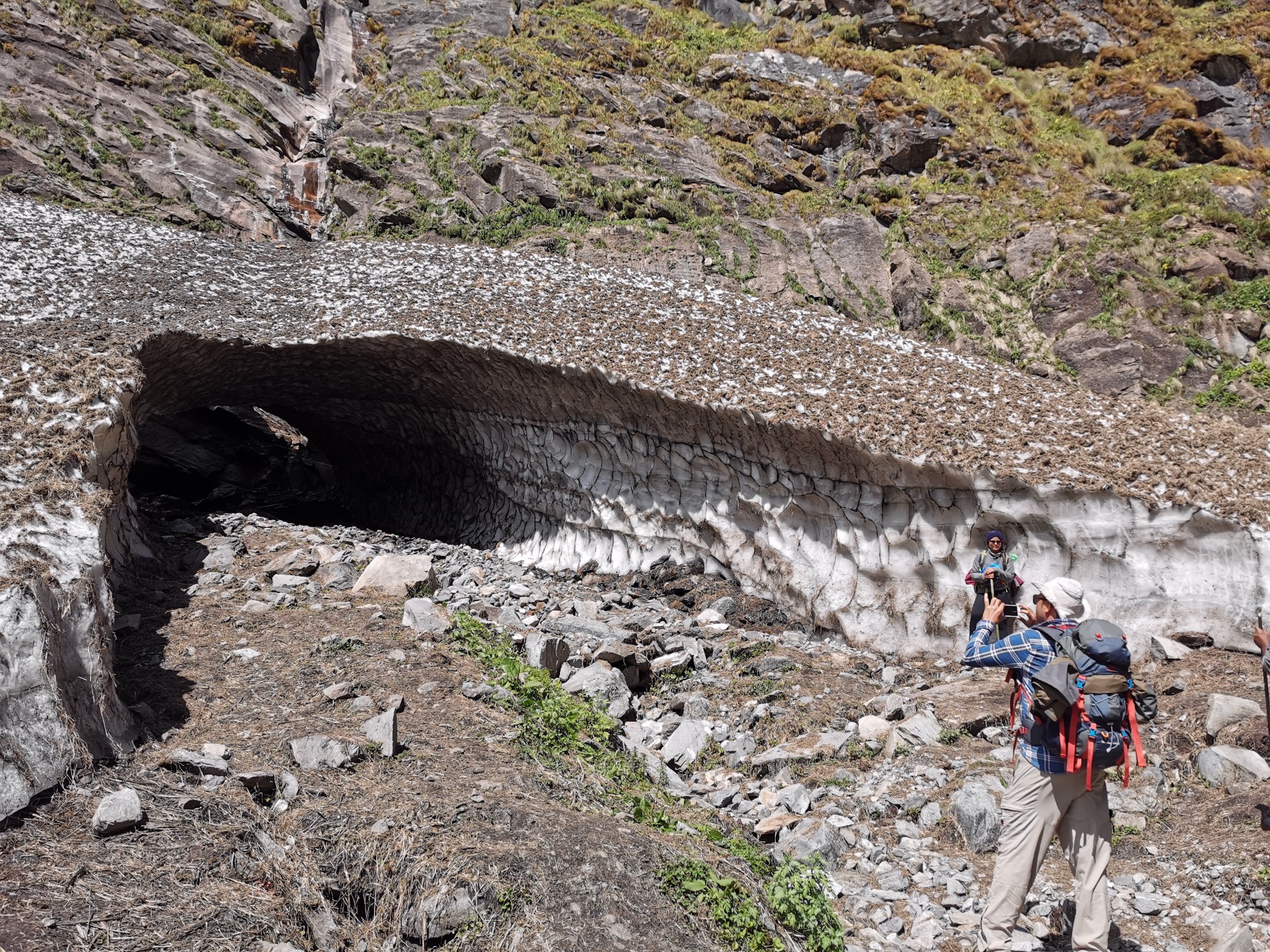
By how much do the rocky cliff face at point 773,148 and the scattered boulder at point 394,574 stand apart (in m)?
8.44

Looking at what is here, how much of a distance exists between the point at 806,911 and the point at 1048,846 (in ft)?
3.91

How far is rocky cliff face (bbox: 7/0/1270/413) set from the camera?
46.4 feet

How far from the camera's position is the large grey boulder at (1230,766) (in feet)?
15.2

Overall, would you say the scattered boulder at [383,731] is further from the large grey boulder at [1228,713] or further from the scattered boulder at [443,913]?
the large grey boulder at [1228,713]

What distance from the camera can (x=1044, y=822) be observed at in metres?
3.47

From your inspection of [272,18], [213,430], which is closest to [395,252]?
[213,430]

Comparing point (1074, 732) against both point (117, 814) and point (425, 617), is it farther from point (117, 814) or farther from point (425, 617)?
point (425, 617)

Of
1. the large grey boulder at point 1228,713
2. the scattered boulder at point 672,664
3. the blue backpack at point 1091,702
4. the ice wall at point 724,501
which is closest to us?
the blue backpack at point 1091,702

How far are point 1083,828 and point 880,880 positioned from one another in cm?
133

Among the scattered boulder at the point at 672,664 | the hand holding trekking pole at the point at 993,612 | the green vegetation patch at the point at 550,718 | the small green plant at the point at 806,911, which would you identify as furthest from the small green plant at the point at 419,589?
the hand holding trekking pole at the point at 993,612

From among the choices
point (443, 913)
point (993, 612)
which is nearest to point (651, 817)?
point (443, 913)

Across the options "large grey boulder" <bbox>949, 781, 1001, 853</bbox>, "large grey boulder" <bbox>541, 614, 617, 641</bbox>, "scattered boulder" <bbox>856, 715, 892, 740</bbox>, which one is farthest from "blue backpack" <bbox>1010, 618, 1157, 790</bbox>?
"large grey boulder" <bbox>541, 614, 617, 641</bbox>

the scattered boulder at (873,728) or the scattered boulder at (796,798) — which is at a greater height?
the scattered boulder at (873,728)

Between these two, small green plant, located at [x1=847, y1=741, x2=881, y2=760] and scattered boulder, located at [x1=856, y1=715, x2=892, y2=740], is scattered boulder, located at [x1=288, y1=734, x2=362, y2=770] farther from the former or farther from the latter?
scattered boulder, located at [x1=856, y1=715, x2=892, y2=740]
